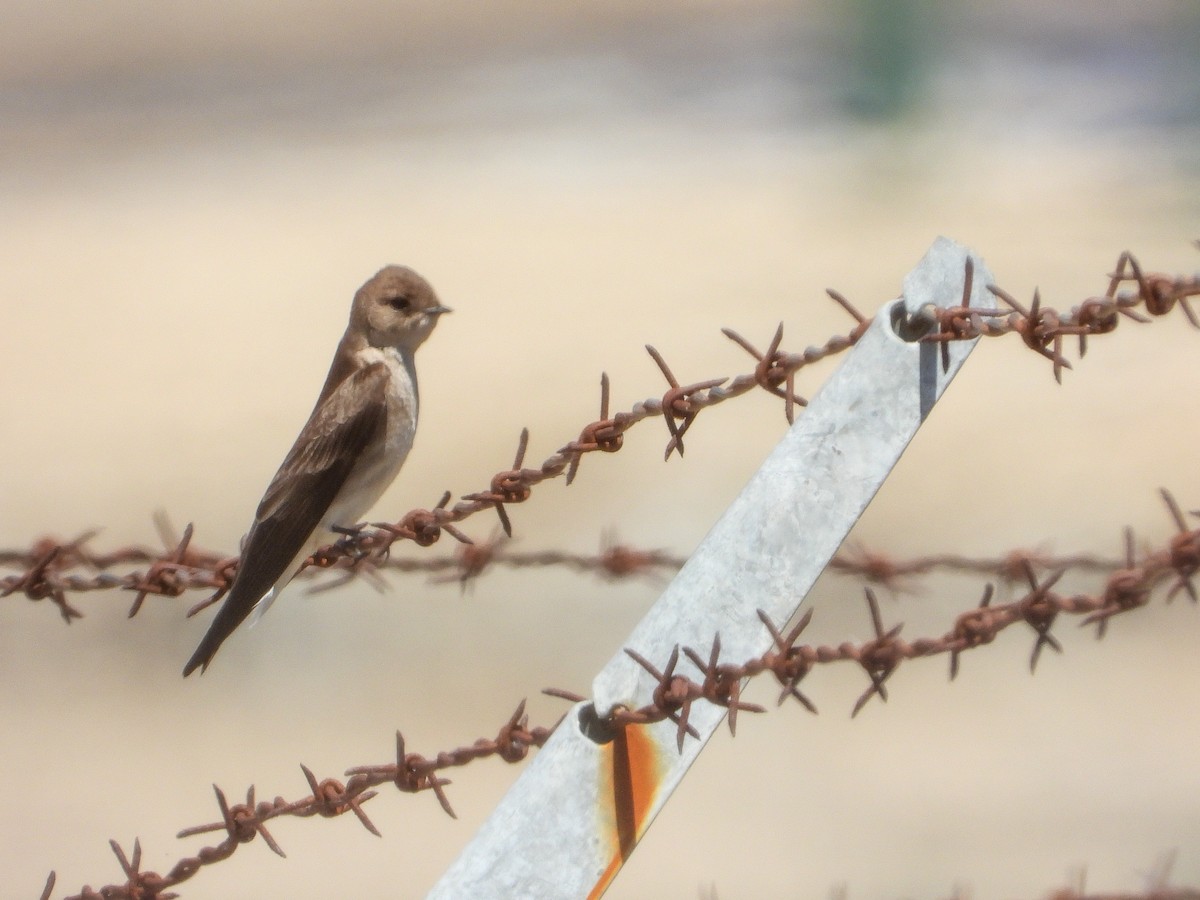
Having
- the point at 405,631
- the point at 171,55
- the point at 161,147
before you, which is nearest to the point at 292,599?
the point at 405,631

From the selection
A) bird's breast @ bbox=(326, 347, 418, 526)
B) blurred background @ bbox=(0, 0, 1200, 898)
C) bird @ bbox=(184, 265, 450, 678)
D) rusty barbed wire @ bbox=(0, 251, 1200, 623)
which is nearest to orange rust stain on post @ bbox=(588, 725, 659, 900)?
rusty barbed wire @ bbox=(0, 251, 1200, 623)

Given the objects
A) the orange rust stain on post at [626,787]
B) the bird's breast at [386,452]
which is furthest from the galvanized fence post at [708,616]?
the bird's breast at [386,452]

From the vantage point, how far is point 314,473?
521 centimetres

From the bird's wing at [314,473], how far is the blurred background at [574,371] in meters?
2.67

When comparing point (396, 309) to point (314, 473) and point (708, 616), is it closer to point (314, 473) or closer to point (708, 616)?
point (314, 473)

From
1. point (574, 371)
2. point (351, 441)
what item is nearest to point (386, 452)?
point (351, 441)

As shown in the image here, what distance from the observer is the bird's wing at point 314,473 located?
15.8ft

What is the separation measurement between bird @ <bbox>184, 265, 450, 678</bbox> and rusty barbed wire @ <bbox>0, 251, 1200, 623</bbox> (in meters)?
0.27

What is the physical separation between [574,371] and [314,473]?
26.3ft

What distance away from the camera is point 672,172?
58.9 ft

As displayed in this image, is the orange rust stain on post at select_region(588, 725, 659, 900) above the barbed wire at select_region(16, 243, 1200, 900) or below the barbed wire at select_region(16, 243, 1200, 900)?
below

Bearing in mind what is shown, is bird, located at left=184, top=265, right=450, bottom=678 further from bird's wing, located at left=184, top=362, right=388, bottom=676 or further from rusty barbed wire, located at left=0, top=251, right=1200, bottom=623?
rusty barbed wire, located at left=0, top=251, right=1200, bottom=623

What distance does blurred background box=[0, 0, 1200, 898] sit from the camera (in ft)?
26.0

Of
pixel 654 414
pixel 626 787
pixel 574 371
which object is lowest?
pixel 574 371
